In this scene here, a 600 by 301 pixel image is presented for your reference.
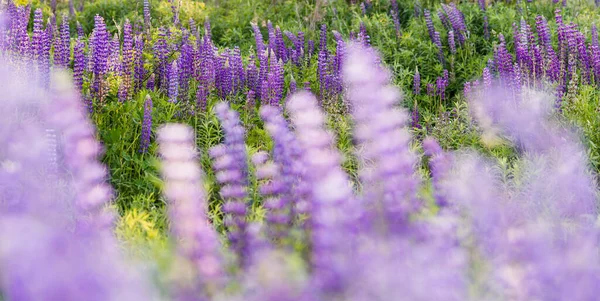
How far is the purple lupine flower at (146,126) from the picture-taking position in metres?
4.79

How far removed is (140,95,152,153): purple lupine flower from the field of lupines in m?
0.02

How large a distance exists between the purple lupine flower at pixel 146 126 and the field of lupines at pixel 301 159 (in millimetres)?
24

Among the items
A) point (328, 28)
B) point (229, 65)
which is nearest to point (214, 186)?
point (229, 65)

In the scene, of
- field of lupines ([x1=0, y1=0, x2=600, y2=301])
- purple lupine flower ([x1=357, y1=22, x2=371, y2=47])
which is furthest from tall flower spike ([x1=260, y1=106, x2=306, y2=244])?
purple lupine flower ([x1=357, y1=22, x2=371, y2=47])

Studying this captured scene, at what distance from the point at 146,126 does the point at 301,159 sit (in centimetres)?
207

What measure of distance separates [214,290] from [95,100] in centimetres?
338

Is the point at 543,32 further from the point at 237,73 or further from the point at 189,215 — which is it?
the point at 189,215

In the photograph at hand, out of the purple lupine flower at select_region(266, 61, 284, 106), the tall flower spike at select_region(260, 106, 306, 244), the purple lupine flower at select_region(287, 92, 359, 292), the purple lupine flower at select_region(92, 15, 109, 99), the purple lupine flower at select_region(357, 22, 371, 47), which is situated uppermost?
the purple lupine flower at select_region(287, 92, 359, 292)

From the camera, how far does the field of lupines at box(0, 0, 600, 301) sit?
6.72 feet

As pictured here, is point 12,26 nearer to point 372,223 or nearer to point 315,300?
Result: point 372,223

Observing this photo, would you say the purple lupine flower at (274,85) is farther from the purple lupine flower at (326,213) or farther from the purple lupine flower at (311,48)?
the purple lupine flower at (326,213)

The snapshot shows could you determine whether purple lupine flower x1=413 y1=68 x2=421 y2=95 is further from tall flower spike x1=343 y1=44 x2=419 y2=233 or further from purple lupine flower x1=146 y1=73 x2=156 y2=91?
tall flower spike x1=343 y1=44 x2=419 y2=233

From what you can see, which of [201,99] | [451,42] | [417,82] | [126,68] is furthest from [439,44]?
[126,68]

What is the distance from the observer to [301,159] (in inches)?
116
